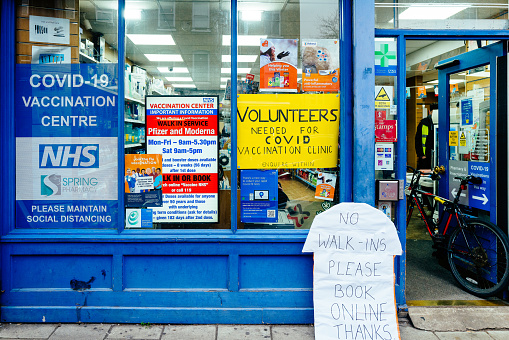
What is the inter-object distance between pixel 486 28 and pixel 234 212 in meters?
3.06

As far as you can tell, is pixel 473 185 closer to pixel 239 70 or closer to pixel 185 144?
pixel 239 70

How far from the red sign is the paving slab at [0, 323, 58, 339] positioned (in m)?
3.49

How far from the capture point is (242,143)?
141 inches

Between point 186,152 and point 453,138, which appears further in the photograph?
point 453,138

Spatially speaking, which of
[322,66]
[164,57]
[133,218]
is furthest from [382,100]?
[133,218]

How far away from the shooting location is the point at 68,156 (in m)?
3.59

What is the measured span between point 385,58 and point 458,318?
256 centimetres

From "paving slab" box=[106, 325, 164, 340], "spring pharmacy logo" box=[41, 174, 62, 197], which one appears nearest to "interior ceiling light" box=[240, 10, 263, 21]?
"spring pharmacy logo" box=[41, 174, 62, 197]

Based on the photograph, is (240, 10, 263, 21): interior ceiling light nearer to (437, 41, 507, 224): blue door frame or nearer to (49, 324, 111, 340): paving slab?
(437, 41, 507, 224): blue door frame

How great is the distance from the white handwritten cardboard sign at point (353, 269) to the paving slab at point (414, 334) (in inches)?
10.8

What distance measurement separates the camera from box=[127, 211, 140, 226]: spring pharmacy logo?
11.8 feet

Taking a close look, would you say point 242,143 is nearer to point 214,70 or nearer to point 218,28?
point 214,70

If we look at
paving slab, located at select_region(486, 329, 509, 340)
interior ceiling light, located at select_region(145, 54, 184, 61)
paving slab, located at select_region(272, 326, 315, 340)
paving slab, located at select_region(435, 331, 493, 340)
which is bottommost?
paving slab, located at select_region(435, 331, 493, 340)

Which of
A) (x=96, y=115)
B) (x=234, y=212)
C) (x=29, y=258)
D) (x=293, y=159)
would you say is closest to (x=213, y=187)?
(x=234, y=212)
